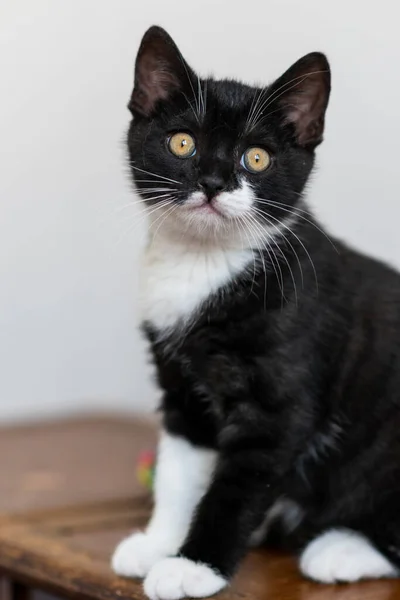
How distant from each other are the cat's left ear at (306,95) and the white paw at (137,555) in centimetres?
62

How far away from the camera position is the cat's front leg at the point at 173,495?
1.15m

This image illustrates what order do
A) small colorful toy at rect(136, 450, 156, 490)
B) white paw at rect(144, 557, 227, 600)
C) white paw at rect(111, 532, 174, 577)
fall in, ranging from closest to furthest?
1. white paw at rect(144, 557, 227, 600)
2. white paw at rect(111, 532, 174, 577)
3. small colorful toy at rect(136, 450, 156, 490)

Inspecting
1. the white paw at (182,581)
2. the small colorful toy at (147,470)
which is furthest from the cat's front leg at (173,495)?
the small colorful toy at (147,470)

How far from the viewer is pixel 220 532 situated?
1.04 meters

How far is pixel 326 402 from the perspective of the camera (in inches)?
44.8

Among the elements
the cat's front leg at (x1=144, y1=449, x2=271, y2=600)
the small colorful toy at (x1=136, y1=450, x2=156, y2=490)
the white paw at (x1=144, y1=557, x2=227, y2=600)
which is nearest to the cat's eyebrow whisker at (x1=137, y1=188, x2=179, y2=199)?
the cat's front leg at (x1=144, y1=449, x2=271, y2=600)

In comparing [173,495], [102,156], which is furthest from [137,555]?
[102,156]

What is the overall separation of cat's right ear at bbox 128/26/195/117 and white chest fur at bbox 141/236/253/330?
204 millimetres

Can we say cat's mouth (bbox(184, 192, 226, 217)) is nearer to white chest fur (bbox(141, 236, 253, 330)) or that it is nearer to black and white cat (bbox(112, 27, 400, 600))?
black and white cat (bbox(112, 27, 400, 600))

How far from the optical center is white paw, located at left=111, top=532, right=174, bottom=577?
1.10m

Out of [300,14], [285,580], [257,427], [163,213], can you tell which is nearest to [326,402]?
[257,427]

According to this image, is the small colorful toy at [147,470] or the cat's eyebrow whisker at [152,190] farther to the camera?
the small colorful toy at [147,470]

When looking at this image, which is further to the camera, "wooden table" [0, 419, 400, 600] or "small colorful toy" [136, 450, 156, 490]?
"small colorful toy" [136, 450, 156, 490]

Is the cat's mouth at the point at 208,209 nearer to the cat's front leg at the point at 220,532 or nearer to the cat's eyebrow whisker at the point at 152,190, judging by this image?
the cat's eyebrow whisker at the point at 152,190
